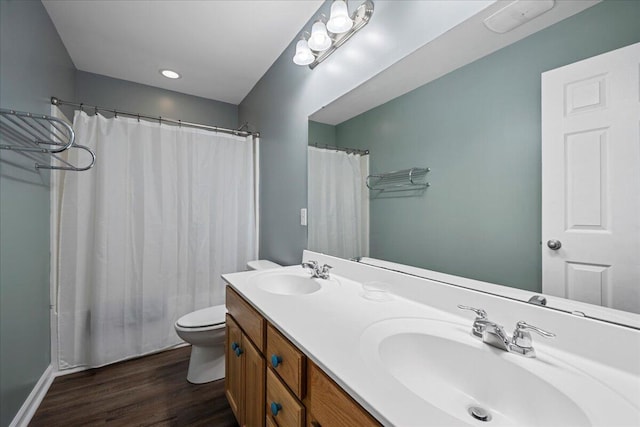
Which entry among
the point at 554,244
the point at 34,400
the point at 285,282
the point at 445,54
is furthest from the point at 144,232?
the point at 554,244

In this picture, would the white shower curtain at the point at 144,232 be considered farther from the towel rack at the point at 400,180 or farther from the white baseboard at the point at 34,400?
the towel rack at the point at 400,180

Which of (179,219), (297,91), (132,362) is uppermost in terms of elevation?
(297,91)

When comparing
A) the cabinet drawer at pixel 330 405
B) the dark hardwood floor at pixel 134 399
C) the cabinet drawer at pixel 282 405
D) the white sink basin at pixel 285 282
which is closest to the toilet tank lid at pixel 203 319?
the dark hardwood floor at pixel 134 399

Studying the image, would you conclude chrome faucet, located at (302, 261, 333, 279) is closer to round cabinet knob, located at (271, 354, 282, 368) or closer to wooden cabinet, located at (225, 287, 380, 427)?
wooden cabinet, located at (225, 287, 380, 427)

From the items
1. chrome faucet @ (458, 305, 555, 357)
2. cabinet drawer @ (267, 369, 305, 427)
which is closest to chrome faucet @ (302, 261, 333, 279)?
cabinet drawer @ (267, 369, 305, 427)

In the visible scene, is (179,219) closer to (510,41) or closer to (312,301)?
(312,301)

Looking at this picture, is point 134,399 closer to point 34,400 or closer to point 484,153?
point 34,400

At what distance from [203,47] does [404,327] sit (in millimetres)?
2356

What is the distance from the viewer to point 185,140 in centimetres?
229

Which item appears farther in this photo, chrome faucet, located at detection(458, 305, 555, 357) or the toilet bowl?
the toilet bowl

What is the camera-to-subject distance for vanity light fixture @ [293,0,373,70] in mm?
1271

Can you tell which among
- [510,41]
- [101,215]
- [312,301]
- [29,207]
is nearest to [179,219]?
[101,215]

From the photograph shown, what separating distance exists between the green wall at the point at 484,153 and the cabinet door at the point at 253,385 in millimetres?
716

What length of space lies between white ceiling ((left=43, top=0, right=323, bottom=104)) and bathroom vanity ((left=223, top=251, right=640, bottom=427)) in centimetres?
176
